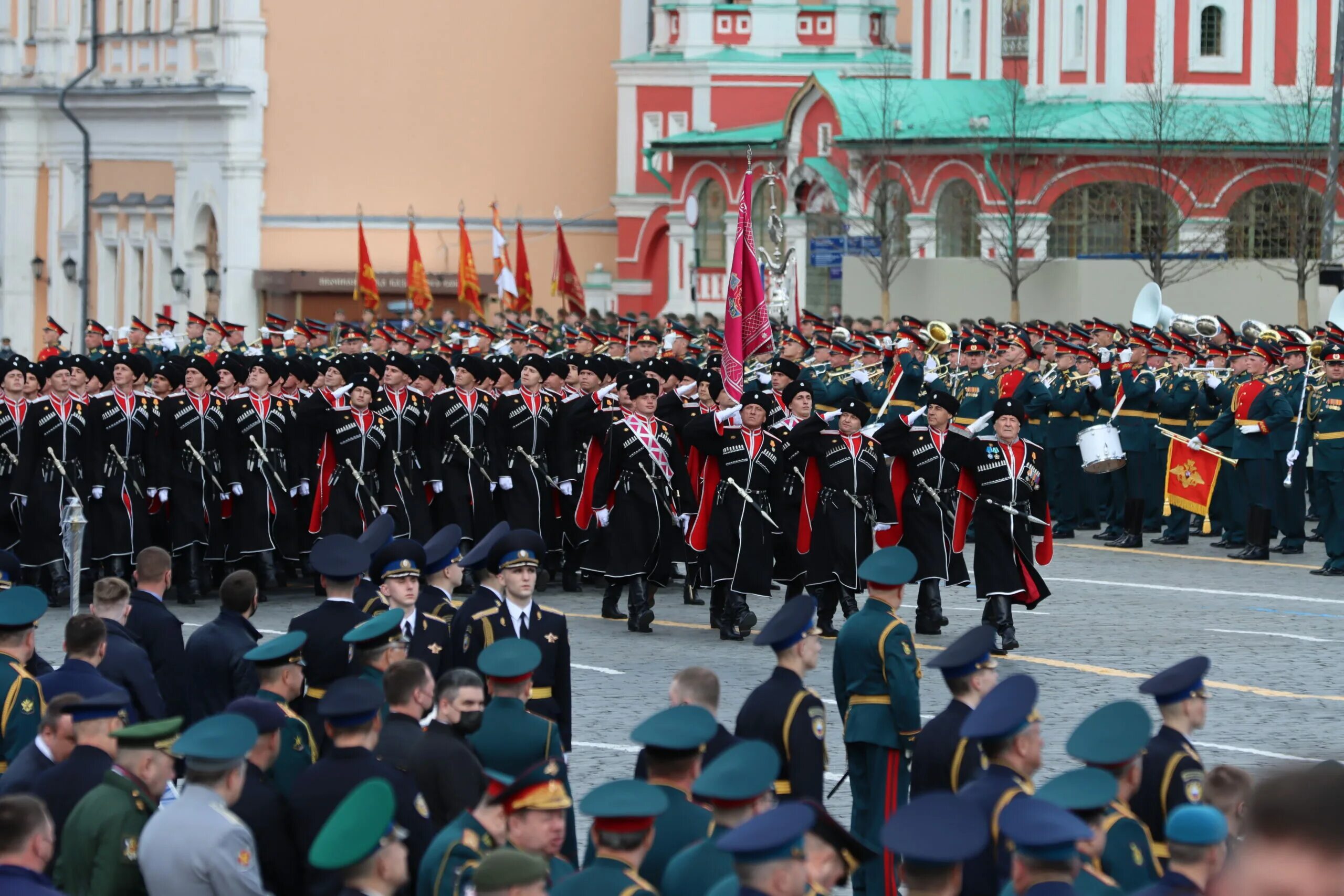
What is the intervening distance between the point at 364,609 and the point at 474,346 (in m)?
16.2

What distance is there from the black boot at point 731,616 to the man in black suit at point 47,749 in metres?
8.63

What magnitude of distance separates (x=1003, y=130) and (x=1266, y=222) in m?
5.33

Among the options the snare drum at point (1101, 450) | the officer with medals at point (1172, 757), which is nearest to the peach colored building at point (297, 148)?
the snare drum at point (1101, 450)

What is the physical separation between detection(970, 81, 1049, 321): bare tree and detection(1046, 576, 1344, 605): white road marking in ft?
71.4

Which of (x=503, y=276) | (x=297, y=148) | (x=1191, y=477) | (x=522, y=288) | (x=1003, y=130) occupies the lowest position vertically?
(x=1191, y=477)

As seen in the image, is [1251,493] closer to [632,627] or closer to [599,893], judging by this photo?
[632,627]

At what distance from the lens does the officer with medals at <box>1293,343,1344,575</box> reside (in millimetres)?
20219

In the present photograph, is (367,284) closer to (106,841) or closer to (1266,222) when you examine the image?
(1266,222)

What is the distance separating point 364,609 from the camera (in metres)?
10.6

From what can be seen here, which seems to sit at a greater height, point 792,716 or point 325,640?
point 325,640

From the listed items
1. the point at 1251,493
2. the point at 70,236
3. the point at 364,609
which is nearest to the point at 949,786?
the point at 364,609

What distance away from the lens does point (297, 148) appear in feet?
176

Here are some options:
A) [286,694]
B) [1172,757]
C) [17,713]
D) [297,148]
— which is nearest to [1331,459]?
[1172,757]

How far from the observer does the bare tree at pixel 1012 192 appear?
4181 cm
